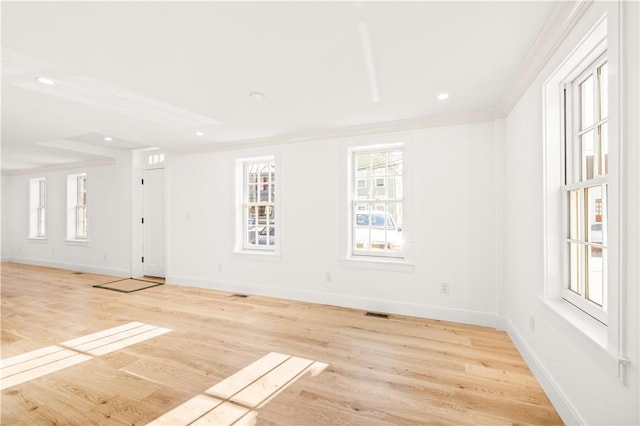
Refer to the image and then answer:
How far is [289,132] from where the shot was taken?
4.18 metres

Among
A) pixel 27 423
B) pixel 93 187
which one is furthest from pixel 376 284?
pixel 93 187

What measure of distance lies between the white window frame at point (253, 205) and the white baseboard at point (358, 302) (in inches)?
25.2

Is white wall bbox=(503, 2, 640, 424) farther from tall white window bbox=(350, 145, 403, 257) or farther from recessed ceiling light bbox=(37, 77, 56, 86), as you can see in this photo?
recessed ceiling light bbox=(37, 77, 56, 86)

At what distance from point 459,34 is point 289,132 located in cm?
266

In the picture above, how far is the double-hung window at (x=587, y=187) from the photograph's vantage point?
1.60 meters

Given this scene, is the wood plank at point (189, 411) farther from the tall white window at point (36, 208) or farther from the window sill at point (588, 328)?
the tall white window at point (36, 208)

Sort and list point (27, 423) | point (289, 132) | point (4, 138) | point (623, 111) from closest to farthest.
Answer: point (623, 111), point (27, 423), point (289, 132), point (4, 138)

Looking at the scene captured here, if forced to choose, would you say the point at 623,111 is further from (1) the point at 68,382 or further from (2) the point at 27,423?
(1) the point at 68,382

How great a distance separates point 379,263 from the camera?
3801 millimetres

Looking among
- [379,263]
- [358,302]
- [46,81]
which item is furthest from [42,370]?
[379,263]

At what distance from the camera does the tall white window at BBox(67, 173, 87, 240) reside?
23.0 feet

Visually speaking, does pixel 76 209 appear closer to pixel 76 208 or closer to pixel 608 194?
pixel 76 208

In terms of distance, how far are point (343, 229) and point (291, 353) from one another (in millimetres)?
1859

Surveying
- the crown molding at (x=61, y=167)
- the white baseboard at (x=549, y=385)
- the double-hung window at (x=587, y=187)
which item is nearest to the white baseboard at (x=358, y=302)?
the white baseboard at (x=549, y=385)
